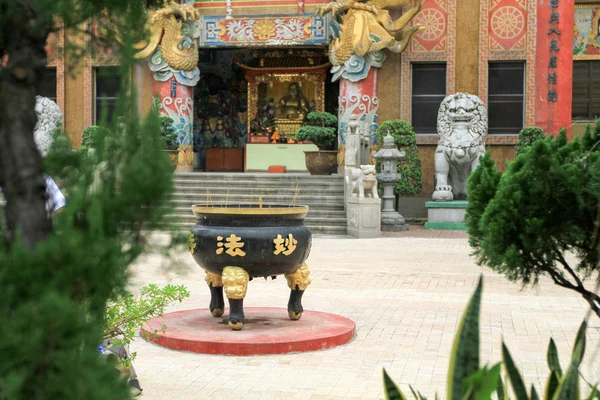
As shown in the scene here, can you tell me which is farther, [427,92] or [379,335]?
[427,92]

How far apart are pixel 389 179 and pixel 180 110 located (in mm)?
6809

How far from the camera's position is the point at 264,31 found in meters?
23.2

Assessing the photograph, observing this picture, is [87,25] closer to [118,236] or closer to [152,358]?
[118,236]

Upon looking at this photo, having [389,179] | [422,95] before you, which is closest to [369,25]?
[422,95]

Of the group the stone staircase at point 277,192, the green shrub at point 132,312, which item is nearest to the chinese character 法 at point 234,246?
the green shrub at point 132,312

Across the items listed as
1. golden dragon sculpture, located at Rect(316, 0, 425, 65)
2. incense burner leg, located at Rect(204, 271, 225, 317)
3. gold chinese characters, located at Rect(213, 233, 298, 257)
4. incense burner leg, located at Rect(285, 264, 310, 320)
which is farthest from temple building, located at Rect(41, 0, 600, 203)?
gold chinese characters, located at Rect(213, 233, 298, 257)

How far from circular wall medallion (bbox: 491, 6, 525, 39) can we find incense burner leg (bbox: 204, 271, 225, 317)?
53.3ft

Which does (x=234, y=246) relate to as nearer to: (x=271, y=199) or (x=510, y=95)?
(x=271, y=199)

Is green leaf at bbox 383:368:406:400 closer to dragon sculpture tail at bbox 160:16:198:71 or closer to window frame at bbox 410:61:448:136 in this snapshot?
window frame at bbox 410:61:448:136

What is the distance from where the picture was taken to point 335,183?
2045 centimetres

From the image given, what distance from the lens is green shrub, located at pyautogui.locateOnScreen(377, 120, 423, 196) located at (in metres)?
20.8

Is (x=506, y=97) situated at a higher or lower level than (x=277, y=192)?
higher

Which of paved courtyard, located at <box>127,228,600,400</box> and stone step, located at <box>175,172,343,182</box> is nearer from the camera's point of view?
paved courtyard, located at <box>127,228,600,400</box>

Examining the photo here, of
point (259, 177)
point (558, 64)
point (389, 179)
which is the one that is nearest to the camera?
point (389, 179)
